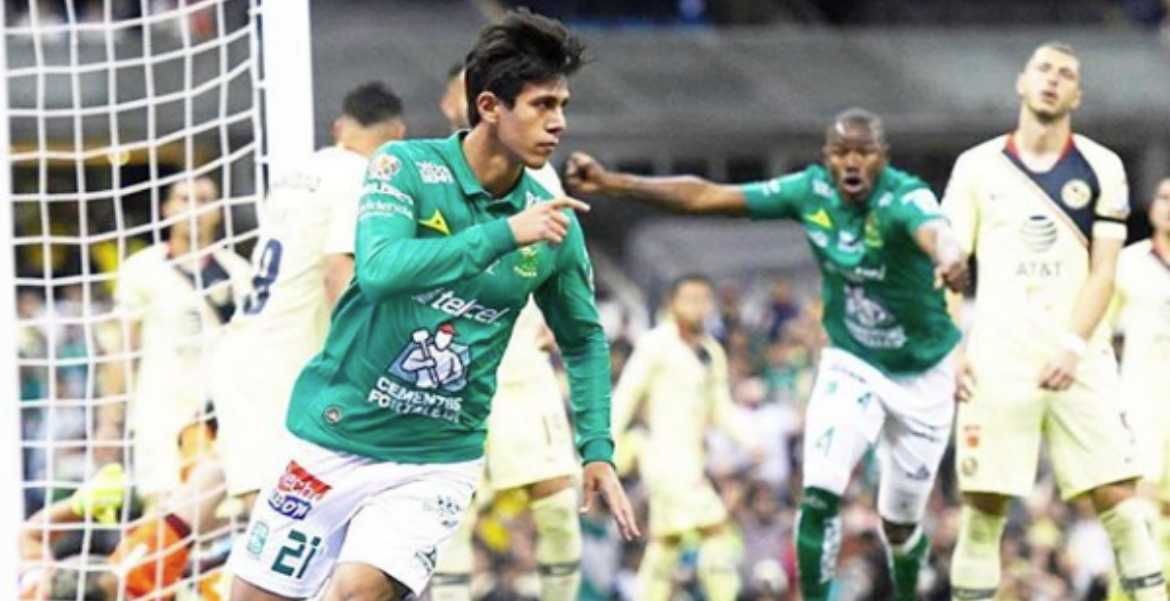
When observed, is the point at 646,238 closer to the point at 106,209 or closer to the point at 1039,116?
the point at 106,209

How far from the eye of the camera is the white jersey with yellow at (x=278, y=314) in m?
11.2

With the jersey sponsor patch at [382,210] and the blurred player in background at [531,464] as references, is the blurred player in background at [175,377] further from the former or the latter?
the jersey sponsor patch at [382,210]

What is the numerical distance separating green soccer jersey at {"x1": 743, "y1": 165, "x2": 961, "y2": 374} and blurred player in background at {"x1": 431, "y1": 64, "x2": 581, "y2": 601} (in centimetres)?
125

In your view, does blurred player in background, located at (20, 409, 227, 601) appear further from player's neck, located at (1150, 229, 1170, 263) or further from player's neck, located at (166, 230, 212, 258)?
player's neck, located at (1150, 229, 1170, 263)

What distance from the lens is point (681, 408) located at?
1741cm

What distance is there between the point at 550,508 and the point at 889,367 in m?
1.62

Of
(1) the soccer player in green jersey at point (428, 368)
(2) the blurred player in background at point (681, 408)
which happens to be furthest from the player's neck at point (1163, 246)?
(1) the soccer player in green jersey at point (428, 368)

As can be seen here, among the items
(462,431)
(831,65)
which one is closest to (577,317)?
(462,431)

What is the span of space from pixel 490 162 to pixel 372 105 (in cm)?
269

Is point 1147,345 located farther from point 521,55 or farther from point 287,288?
point 521,55

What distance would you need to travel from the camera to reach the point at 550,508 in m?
12.5

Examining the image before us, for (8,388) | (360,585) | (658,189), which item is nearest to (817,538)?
(658,189)

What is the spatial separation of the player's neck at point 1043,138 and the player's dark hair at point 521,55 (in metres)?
4.03

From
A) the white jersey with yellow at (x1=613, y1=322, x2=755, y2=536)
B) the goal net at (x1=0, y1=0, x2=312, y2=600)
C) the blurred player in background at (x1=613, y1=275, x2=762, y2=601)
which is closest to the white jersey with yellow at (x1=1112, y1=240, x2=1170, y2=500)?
the blurred player in background at (x1=613, y1=275, x2=762, y2=601)
